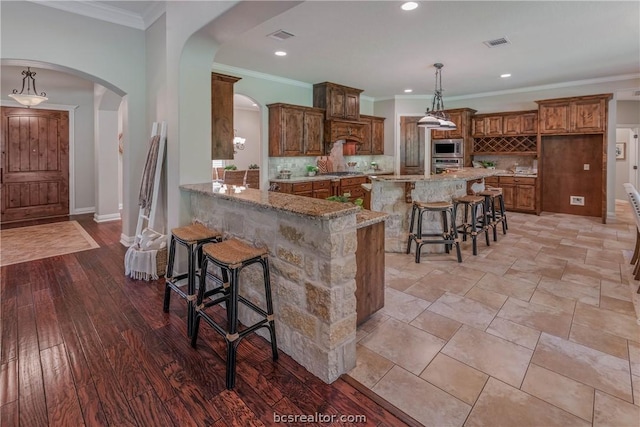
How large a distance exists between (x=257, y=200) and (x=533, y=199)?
23.6 feet

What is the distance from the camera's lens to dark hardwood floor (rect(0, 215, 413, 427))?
68.1 inches

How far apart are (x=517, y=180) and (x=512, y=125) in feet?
4.17

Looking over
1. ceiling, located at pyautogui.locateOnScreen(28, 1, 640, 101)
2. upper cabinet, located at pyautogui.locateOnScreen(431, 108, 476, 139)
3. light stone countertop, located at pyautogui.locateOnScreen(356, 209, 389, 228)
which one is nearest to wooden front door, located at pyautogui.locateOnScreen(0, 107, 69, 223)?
ceiling, located at pyautogui.locateOnScreen(28, 1, 640, 101)

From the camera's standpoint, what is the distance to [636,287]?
331cm

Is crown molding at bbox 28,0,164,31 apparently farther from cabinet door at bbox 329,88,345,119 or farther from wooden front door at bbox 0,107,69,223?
wooden front door at bbox 0,107,69,223

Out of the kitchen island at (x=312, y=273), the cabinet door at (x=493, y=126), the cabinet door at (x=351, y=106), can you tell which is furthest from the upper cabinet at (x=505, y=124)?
the kitchen island at (x=312, y=273)

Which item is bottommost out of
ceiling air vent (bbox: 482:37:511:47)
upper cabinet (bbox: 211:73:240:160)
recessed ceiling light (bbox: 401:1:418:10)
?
upper cabinet (bbox: 211:73:240:160)

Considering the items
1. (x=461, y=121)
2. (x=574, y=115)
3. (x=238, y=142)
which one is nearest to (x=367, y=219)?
(x=574, y=115)

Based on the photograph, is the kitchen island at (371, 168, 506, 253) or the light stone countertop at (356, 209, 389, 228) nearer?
the light stone countertop at (356, 209, 389, 228)

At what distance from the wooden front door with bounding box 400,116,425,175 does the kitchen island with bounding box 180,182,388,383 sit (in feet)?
21.9

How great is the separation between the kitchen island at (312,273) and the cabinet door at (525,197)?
21.1ft

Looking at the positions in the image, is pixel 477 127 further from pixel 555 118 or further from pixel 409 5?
pixel 409 5

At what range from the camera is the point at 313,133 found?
6.82 meters

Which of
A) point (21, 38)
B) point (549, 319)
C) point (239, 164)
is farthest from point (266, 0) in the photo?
point (239, 164)
